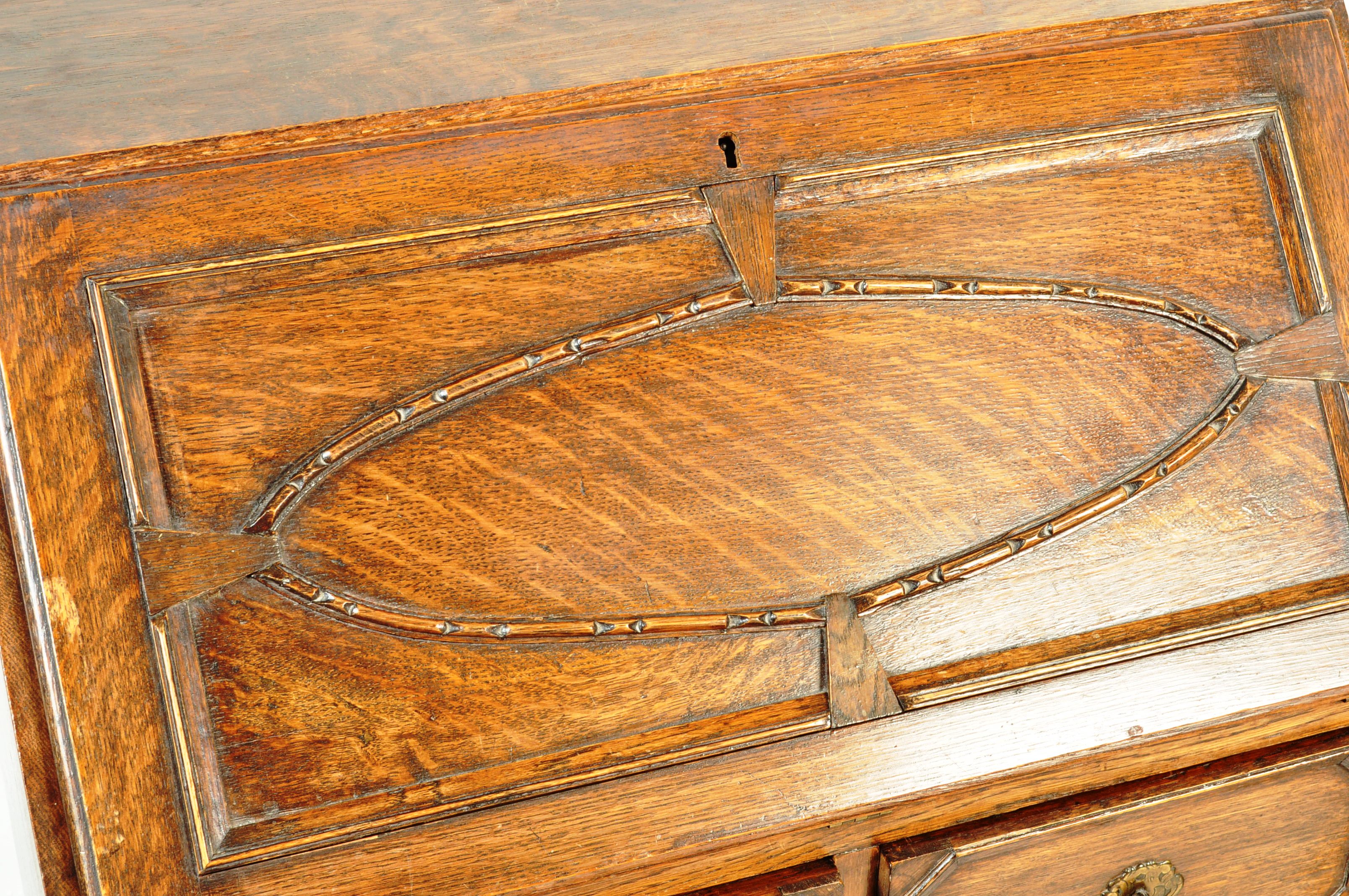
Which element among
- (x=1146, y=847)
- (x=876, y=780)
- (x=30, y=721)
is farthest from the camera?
(x=1146, y=847)

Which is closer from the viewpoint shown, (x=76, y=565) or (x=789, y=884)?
(x=76, y=565)

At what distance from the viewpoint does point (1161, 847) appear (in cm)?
84

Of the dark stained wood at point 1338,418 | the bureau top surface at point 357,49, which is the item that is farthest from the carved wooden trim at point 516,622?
the dark stained wood at point 1338,418

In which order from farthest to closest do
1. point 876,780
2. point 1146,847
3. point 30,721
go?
point 1146,847 < point 876,780 < point 30,721

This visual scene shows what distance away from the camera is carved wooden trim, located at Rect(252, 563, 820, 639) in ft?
2.24

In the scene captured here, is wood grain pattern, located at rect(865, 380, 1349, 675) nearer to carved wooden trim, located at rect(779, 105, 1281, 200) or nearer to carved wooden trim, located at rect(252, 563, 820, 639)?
carved wooden trim, located at rect(252, 563, 820, 639)

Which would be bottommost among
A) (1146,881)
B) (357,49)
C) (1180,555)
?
(1146,881)

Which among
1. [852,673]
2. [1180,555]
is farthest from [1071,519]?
[852,673]

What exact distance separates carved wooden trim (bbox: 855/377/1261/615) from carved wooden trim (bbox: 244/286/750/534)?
0.83 feet

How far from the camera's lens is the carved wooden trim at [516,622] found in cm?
68

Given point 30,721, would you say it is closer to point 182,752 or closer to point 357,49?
point 182,752

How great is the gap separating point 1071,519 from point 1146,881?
0.35 metres

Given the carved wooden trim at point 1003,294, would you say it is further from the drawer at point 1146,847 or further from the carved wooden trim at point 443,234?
the drawer at point 1146,847

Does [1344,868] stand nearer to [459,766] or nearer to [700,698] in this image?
[700,698]
